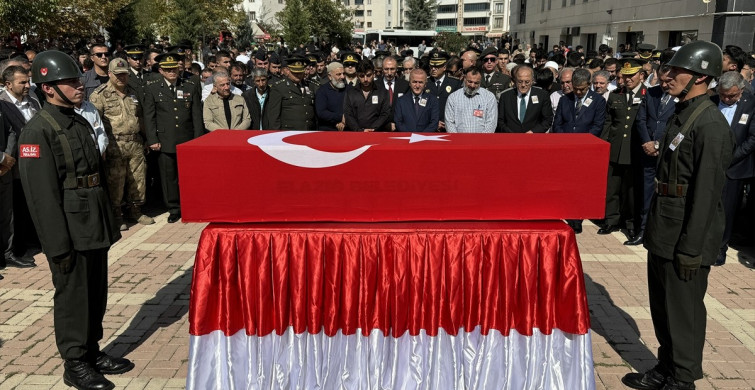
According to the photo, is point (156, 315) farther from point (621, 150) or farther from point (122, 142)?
point (621, 150)

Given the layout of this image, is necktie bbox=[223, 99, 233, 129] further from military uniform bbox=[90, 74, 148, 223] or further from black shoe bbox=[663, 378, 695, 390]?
black shoe bbox=[663, 378, 695, 390]

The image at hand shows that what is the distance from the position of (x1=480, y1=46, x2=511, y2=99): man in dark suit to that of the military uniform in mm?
5542

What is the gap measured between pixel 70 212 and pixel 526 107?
5894mm

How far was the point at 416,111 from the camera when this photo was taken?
7.93m

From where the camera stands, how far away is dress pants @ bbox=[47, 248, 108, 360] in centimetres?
410

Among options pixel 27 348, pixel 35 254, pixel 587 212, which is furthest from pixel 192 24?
pixel 587 212

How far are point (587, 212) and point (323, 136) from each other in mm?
1773

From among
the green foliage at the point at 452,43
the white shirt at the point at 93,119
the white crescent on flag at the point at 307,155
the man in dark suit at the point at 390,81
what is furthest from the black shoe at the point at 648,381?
the green foliage at the point at 452,43

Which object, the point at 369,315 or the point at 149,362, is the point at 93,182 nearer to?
the point at 149,362

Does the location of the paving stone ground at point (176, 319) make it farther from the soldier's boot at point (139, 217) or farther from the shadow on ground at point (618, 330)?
the soldier's boot at point (139, 217)

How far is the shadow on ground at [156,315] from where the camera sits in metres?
4.88

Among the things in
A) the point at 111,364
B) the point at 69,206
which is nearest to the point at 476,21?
the point at 111,364

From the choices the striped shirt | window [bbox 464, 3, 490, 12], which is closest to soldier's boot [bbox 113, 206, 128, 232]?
the striped shirt

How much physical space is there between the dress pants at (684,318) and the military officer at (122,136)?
635 cm
